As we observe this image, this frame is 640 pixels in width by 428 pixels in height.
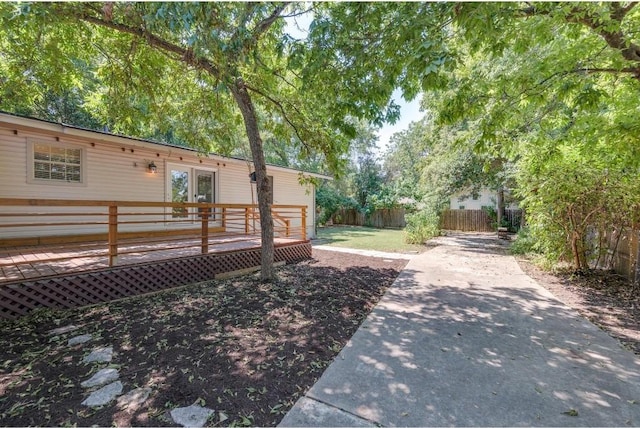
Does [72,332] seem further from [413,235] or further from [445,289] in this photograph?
[413,235]

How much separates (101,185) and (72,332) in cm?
497

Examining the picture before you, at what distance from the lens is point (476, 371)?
2.67 m

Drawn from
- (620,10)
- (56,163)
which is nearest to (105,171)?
(56,163)

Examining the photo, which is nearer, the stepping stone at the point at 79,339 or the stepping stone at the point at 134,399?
the stepping stone at the point at 134,399

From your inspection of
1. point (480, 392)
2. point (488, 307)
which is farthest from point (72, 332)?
point (488, 307)

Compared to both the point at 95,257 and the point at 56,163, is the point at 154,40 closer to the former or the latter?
the point at 95,257

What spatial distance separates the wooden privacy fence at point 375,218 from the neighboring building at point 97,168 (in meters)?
14.1

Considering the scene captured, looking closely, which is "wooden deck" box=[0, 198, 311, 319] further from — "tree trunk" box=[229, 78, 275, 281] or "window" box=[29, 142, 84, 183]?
"tree trunk" box=[229, 78, 275, 281]

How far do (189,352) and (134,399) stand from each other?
74 cm

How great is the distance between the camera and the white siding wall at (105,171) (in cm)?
587

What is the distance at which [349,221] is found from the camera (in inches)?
→ 936

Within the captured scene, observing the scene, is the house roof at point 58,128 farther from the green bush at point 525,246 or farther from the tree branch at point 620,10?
the green bush at point 525,246

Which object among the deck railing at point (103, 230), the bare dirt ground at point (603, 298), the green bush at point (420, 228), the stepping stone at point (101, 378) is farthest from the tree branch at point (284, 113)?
the green bush at point (420, 228)

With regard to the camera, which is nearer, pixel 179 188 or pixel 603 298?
pixel 603 298
